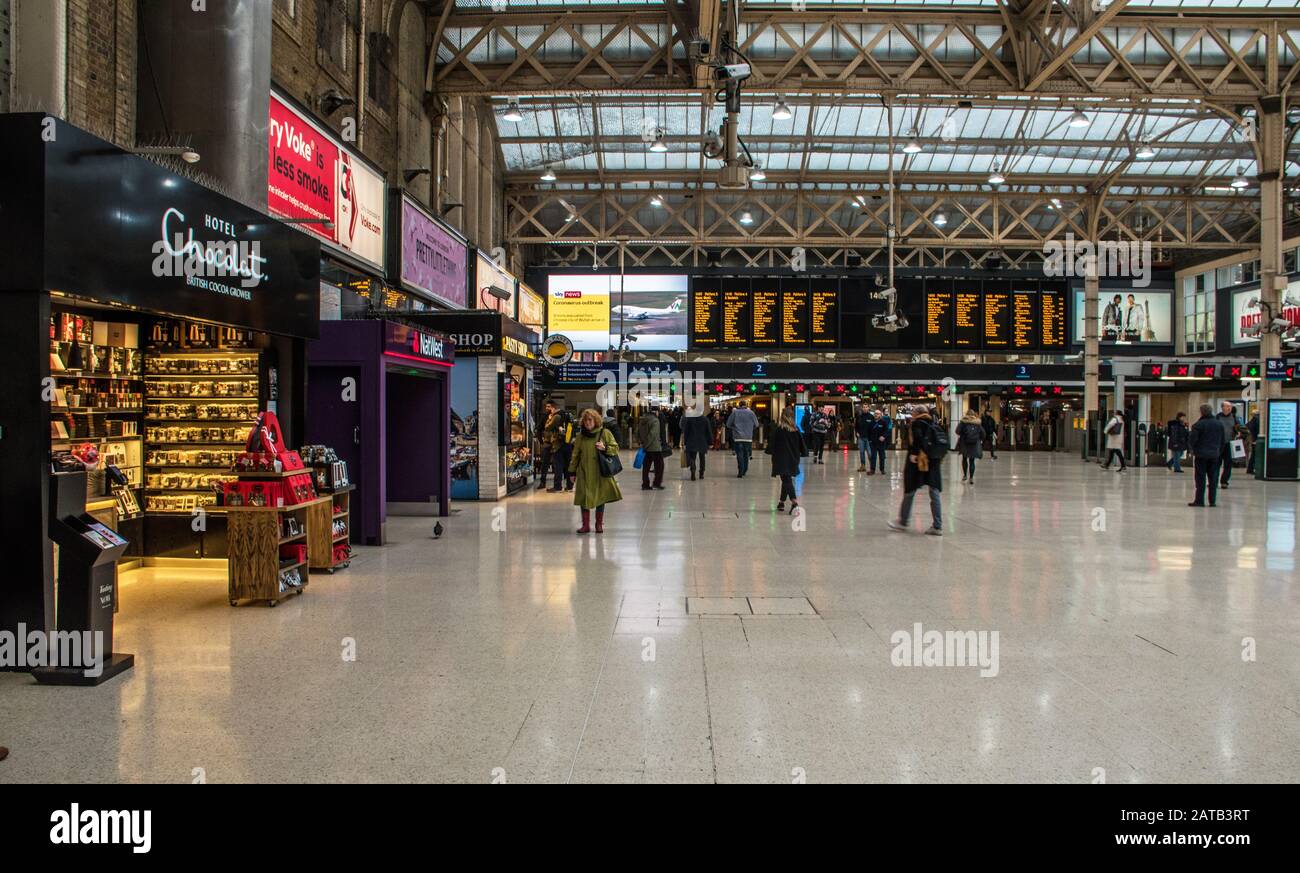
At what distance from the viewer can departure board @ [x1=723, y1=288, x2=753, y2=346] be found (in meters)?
31.7

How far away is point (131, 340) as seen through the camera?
27.5ft

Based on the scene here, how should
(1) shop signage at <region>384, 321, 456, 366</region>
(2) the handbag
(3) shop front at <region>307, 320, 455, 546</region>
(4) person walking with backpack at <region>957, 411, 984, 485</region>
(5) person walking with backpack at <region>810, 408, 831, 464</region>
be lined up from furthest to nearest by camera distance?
(5) person walking with backpack at <region>810, 408, 831, 464</region>, (4) person walking with backpack at <region>957, 411, 984, 485</region>, (2) the handbag, (1) shop signage at <region>384, 321, 456, 366</region>, (3) shop front at <region>307, 320, 455, 546</region>

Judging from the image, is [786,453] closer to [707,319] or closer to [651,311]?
[707,319]

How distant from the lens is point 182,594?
7.36 metres

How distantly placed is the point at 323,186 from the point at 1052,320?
90.2 ft

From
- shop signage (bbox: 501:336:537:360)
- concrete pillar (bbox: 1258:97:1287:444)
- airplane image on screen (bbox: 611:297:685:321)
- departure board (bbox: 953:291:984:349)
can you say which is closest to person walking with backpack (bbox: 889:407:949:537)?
shop signage (bbox: 501:336:537:360)

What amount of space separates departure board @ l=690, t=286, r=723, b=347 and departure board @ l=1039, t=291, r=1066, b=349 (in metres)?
11.5

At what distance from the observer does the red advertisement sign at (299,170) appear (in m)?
10.8

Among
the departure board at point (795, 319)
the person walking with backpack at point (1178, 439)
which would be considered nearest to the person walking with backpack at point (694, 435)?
the departure board at point (795, 319)

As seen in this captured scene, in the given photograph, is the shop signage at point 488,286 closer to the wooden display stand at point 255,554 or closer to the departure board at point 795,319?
the departure board at point 795,319

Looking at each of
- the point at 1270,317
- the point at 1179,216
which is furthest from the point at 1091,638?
the point at 1179,216

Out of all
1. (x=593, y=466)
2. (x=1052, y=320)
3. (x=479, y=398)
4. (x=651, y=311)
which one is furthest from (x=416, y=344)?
(x=1052, y=320)

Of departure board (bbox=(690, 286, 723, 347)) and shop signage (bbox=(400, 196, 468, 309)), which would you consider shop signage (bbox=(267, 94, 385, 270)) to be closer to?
shop signage (bbox=(400, 196, 468, 309))

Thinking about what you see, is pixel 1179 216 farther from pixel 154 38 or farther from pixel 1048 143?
pixel 154 38
